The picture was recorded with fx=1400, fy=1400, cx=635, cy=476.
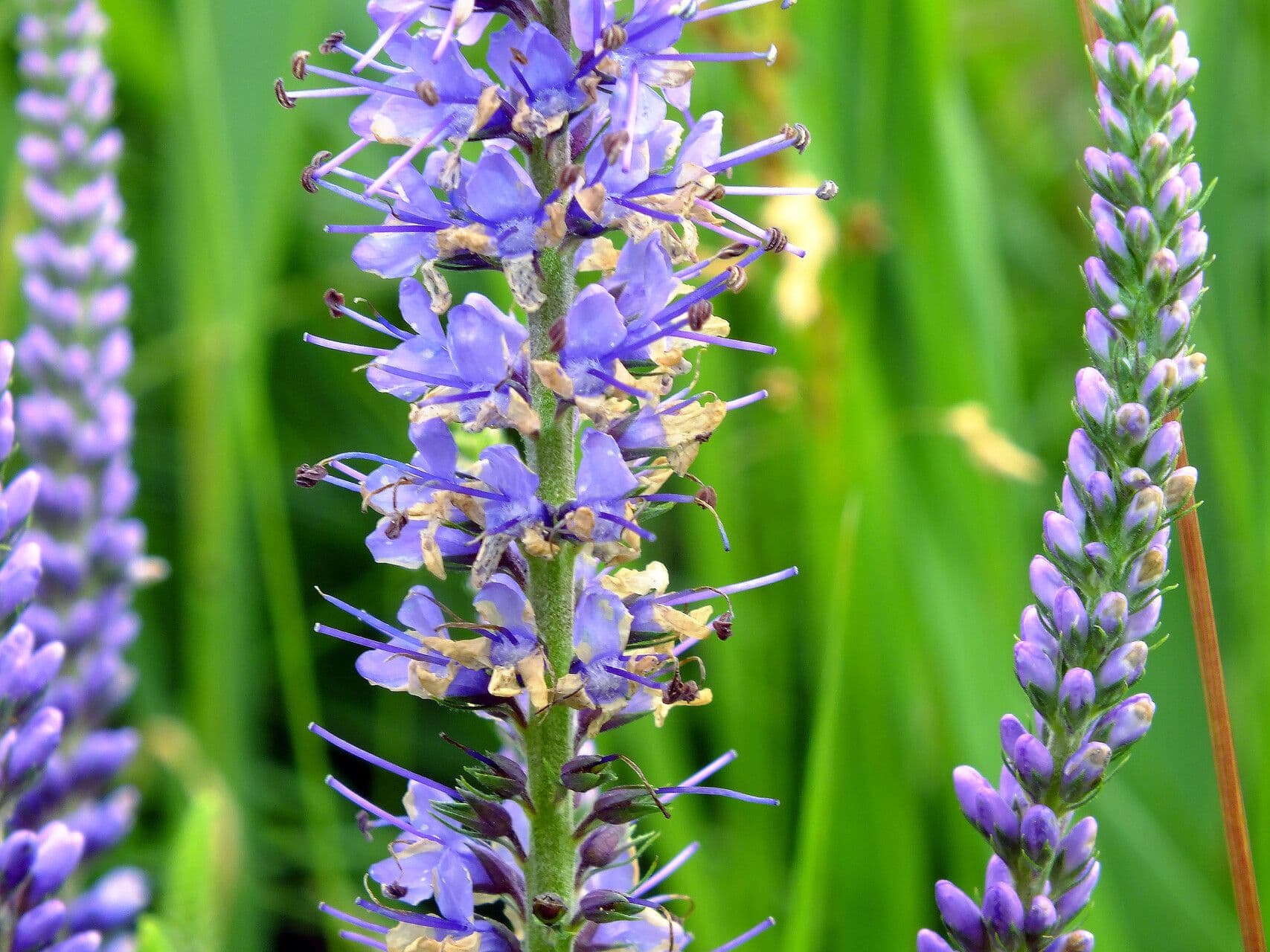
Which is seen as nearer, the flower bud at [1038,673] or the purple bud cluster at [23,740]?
the flower bud at [1038,673]

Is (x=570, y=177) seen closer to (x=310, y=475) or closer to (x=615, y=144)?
(x=615, y=144)

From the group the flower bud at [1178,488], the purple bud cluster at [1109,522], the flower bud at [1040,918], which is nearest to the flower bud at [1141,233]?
the purple bud cluster at [1109,522]

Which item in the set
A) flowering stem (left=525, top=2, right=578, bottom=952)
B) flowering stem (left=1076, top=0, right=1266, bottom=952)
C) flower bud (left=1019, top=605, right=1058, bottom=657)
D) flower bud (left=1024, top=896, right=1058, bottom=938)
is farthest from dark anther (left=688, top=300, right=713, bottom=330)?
flower bud (left=1024, top=896, right=1058, bottom=938)

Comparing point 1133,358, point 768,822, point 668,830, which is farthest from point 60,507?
point 1133,358

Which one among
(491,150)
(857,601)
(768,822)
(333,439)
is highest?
(491,150)

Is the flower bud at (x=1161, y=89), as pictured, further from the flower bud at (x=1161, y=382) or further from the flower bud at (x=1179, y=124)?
the flower bud at (x=1161, y=382)

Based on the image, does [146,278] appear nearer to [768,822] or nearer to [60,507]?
[60,507]

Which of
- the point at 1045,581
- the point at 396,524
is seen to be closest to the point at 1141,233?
the point at 1045,581
